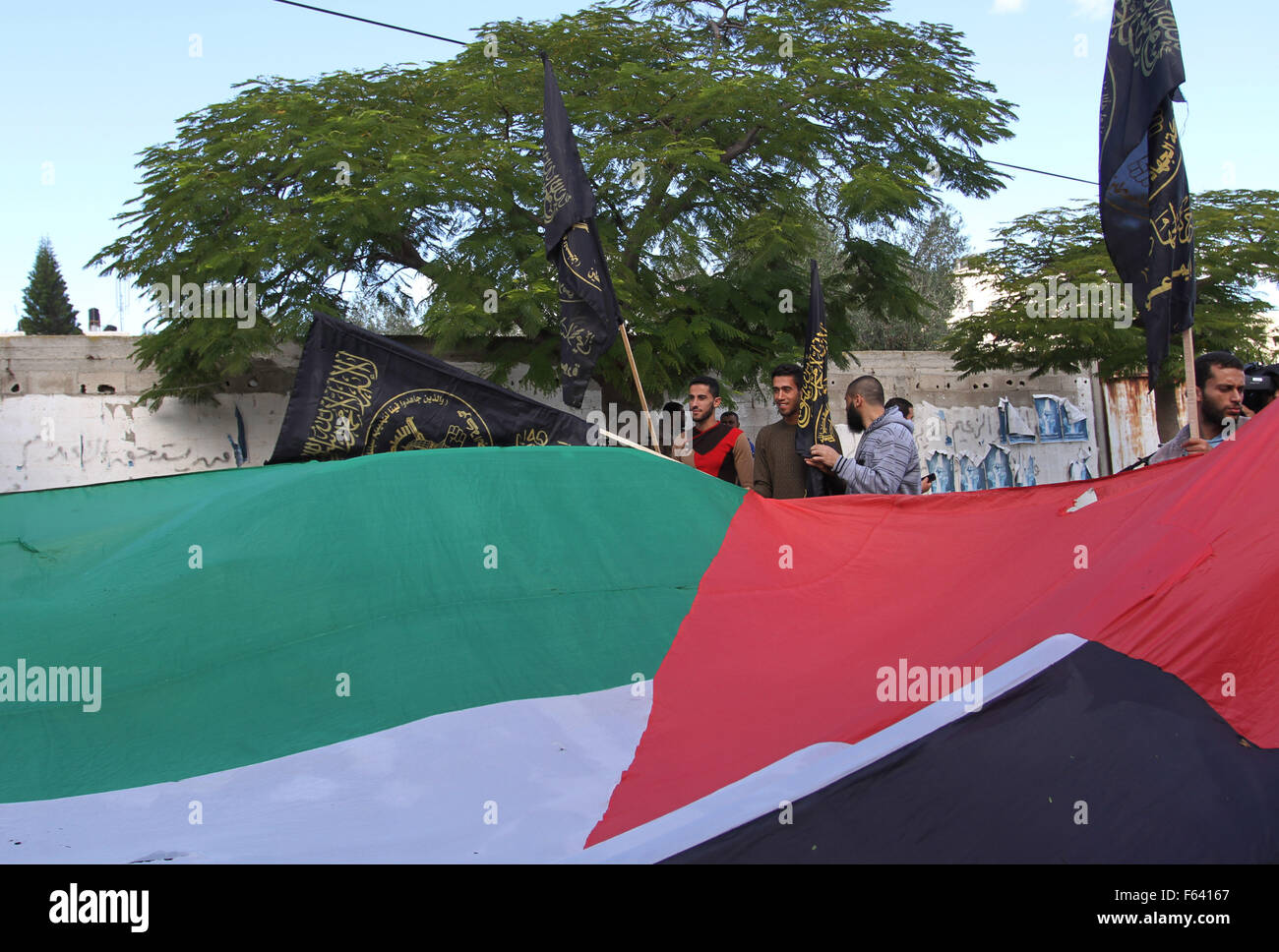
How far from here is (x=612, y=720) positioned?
3.31 m

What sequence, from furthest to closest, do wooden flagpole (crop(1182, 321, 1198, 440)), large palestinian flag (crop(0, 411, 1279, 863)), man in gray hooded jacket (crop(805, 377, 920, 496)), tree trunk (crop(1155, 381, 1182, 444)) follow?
tree trunk (crop(1155, 381, 1182, 444)), man in gray hooded jacket (crop(805, 377, 920, 496)), wooden flagpole (crop(1182, 321, 1198, 440)), large palestinian flag (crop(0, 411, 1279, 863))

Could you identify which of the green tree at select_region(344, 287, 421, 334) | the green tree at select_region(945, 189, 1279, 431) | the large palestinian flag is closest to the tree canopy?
the green tree at select_region(945, 189, 1279, 431)

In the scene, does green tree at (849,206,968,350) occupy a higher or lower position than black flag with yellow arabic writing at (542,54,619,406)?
higher

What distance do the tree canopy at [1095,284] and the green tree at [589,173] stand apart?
3240 mm

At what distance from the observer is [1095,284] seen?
15312 mm

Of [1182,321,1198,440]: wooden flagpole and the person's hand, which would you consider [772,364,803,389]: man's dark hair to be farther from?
[1182,321,1198,440]: wooden flagpole

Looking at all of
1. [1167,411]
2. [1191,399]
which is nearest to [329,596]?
[1191,399]

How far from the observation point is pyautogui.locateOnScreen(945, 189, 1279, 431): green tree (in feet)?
49.6

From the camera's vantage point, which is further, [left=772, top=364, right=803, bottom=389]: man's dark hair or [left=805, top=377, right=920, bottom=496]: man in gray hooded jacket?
[left=772, top=364, right=803, bottom=389]: man's dark hair

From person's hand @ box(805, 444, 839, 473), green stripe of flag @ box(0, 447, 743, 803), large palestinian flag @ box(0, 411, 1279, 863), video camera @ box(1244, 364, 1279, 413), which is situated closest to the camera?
large palestinian flag @ box(0, 411, 1279, 863)

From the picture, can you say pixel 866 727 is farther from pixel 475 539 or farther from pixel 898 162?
pixel 898 162

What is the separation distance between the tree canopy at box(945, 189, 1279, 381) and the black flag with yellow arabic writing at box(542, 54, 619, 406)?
10997 millimetres

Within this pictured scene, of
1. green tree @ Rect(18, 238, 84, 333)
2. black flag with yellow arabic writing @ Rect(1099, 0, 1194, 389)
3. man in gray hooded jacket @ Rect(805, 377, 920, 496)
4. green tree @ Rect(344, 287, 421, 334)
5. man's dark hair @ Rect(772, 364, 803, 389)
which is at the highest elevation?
green tree @ Rect(18, 238, 84, 333)
